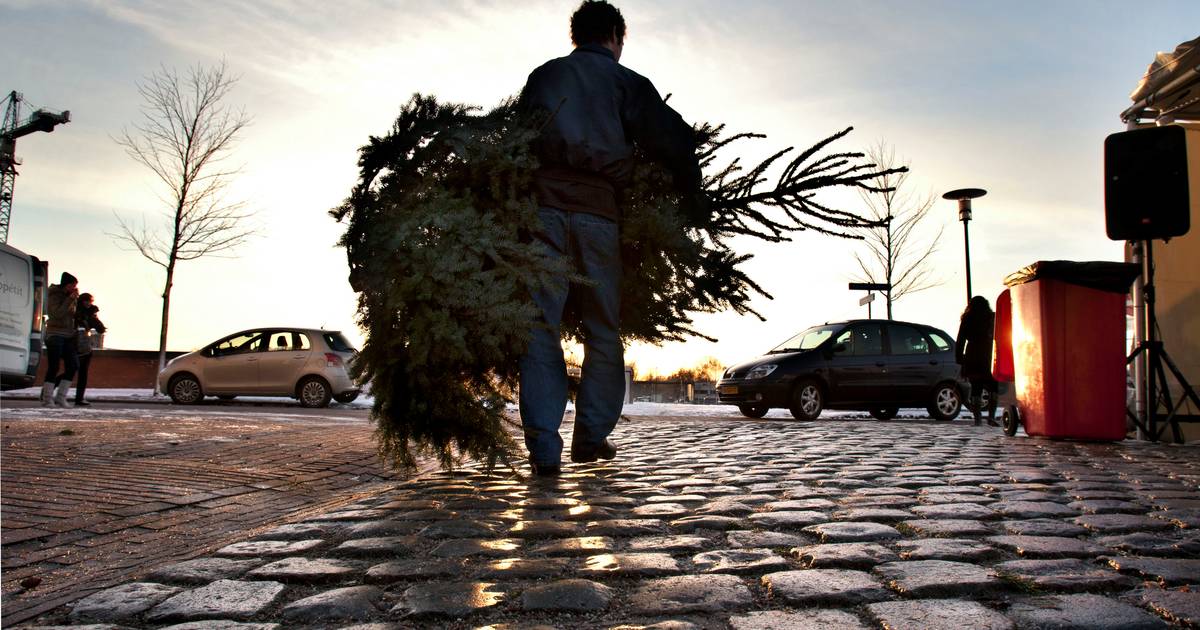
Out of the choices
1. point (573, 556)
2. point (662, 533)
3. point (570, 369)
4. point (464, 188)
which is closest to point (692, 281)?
point (570, 369)

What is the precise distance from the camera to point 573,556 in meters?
2.49

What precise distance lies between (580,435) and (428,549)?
203 centimetres

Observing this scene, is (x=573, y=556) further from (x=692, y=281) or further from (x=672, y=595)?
(x=692, y=281)

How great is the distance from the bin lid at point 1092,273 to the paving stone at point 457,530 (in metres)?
6.73

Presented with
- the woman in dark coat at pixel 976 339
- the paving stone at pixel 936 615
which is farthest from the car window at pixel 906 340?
the paving stone at pixel 936 615

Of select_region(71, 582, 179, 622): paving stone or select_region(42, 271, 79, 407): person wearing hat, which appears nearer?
select_region(71, 582, 179, 622): paving stone

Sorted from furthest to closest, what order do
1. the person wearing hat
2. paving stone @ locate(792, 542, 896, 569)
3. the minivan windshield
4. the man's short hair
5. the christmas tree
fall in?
1. the minivan windshield
2. the person wearing hat
3. the man's short hair
4. the christmas tree
5. paving stone @ locate(792, 542, 896, 569)

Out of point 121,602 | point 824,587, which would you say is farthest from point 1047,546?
point 121,602

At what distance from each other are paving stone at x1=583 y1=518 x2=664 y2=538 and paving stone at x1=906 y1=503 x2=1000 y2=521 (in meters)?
1.00

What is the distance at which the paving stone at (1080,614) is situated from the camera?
185 centimetres

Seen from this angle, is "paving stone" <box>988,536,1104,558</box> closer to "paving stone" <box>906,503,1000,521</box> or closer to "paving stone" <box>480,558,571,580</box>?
"paving stone" <box>906,503,1000,521</box>

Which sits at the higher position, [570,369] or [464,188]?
[464,188]

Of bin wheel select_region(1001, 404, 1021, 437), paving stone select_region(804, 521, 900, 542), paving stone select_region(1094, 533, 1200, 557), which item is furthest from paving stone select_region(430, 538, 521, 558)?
bin wheel select_region(1001, 404, 1021, 437)

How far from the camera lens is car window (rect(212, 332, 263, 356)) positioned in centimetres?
1772
